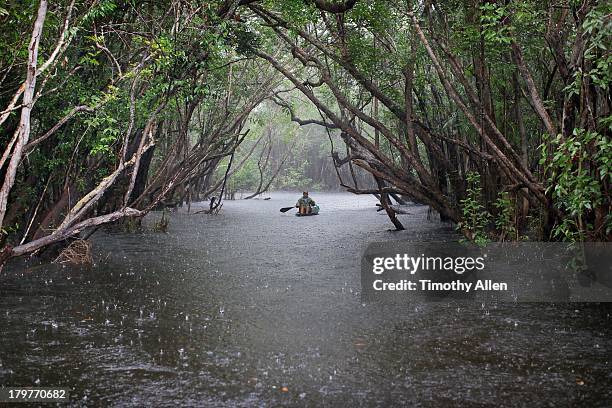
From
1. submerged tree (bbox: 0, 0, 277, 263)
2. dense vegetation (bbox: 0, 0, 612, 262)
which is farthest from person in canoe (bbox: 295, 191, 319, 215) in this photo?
submerged tree (bbox: 0, 0, 277, 263)

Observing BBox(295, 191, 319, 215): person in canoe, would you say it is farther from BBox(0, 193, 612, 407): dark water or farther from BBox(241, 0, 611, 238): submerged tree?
BBox(0, 193, 612, 407): dark water

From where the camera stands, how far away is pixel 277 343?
6191 mm

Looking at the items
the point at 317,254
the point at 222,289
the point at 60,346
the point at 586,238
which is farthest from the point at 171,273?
the point at 586,238

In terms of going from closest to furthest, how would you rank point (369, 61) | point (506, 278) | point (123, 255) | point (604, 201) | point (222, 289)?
point (604, 201) → point (222, 289) → point (506, 278) → point (123, 255) → point (369, 61)

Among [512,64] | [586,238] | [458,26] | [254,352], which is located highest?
[458,26]

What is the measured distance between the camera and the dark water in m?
4.80

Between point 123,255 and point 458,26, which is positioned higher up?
point 458,26

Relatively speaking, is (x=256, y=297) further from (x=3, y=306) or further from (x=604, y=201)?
(x=604, y=201)

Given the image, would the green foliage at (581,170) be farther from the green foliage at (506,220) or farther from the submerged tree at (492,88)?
the green foliage at (506,220)

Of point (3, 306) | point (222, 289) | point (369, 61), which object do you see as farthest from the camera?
point (369, 61)

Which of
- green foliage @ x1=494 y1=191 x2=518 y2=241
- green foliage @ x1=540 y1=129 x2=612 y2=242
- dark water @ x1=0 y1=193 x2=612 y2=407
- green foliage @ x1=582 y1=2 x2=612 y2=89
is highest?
green foliage @ x1=582 y1=2 x2=612 y2=89

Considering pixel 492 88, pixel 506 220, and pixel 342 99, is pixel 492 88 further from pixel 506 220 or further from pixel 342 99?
pixel 506 220

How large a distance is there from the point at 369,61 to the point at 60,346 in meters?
10.3

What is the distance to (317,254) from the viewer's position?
42.7 ft
